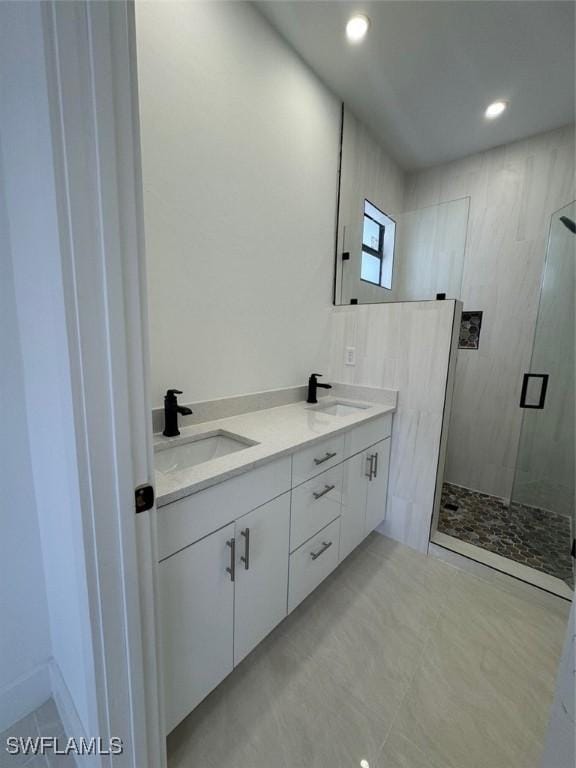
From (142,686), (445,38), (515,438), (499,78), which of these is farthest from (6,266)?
(515,438)

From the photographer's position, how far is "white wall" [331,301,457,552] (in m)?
1.77

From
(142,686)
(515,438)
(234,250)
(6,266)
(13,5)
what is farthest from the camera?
(515,438)

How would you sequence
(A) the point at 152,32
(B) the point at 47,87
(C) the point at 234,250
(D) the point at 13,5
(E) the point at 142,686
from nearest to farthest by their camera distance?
1. (B) the point at 47,87
2. (D) the point at 13,5
3. (E) the point at 142,686
4. (A) the point at 152,32
5. (C) the point at 234,250

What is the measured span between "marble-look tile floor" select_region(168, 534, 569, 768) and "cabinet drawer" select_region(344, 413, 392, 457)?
2.46ft

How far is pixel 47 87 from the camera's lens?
482 mm

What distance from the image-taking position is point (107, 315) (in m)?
0.56

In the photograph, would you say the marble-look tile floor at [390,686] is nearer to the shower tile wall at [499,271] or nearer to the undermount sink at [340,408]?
the undermount sink at [340,408]

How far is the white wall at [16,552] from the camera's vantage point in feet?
3.00

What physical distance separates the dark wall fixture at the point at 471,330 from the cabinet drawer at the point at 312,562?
80.7 inches

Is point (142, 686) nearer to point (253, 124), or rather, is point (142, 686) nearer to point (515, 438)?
point (253, 124)

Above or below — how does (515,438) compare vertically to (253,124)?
below

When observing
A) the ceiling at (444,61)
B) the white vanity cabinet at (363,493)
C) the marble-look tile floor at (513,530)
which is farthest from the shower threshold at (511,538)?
the ceiling at (444,61)

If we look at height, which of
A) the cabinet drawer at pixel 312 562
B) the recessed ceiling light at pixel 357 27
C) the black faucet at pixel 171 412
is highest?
the recessed ceiling light at pixel 357 27

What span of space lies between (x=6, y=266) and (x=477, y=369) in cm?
305
